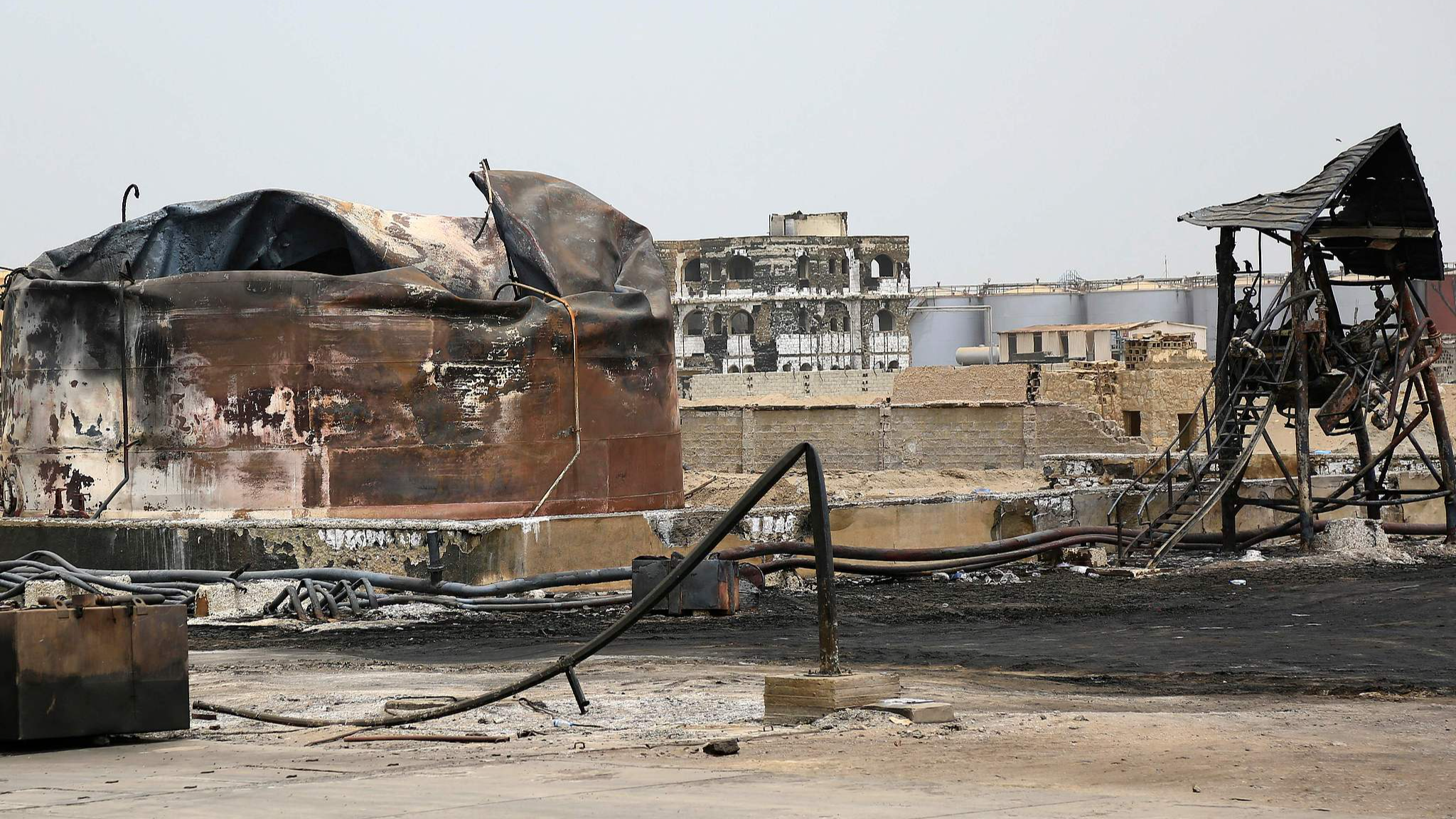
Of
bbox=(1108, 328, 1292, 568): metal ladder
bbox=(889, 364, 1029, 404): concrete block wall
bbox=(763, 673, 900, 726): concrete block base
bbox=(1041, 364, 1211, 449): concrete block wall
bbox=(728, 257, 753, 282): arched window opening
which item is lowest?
bbox=(763, 673, 900, 726): concrete block base

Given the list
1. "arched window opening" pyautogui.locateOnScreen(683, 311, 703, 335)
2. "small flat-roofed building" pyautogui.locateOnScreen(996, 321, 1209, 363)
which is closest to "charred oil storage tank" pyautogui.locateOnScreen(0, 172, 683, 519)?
"small flat-roofed building" pyautogui.locateOnScreen(996, 321, 1209, 363)

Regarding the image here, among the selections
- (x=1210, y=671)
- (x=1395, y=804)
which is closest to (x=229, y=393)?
(x=1210, y=671)

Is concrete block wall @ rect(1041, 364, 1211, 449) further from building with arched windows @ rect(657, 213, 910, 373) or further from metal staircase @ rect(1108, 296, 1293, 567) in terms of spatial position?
building with arched windows @ rect(657, 213, 910, 373)

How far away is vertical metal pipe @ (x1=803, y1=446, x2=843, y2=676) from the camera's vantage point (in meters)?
7.07

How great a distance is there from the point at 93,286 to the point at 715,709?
34.5ft

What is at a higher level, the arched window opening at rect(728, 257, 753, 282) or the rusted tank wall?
the arched window opening at rect(728, 257, 753, 282)

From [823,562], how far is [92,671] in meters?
3.06

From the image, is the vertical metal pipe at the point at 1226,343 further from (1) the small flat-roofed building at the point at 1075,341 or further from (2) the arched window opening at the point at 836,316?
(2) the arched window opening at the point at 836,316

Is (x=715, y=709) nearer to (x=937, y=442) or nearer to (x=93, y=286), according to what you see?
(x=93, y=286)

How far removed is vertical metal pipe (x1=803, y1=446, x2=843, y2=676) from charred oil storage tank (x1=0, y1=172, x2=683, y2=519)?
9001 mm

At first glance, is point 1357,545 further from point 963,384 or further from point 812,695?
point 963,384

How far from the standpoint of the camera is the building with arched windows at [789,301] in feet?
244

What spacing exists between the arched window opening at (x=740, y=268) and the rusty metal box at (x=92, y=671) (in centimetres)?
6822

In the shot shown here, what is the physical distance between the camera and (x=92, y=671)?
704 cm
